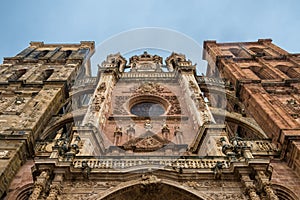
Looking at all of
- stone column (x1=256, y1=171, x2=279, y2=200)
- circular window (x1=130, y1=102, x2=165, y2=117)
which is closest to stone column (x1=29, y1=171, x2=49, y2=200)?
stone column (x1=256, y1=171, x2=279, y2=200)

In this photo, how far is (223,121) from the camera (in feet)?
58.5

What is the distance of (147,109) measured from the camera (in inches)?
750

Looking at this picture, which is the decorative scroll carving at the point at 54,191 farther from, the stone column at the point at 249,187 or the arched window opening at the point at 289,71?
the arched window opening at the point at 289,71

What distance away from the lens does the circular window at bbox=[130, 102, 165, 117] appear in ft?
60.5

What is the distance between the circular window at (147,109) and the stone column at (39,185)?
373 inches

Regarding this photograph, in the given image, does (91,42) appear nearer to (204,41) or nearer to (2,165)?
(204,41)

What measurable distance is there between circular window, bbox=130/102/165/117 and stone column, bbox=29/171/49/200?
31.0ft

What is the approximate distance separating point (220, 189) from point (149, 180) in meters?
2.31

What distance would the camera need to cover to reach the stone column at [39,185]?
8.37 m

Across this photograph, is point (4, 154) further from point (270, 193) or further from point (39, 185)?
point (270, 193)

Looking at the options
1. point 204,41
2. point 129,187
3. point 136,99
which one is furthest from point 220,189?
point 204,41

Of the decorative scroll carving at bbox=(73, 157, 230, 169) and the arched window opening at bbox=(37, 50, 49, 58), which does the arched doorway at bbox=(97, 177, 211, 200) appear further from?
the arched window opening at bbox=(37, 50, 49, 58)

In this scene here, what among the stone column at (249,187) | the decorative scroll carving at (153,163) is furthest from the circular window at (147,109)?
the stone column at (249,187)

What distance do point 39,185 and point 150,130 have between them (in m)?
7.84
